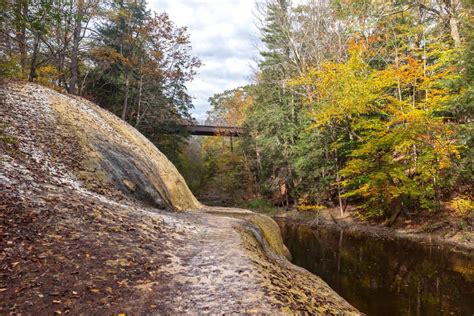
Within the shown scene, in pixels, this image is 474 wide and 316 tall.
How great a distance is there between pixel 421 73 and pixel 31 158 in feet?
57.7

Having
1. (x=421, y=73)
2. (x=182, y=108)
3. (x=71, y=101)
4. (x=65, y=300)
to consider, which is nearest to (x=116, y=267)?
(x=65, y=300)

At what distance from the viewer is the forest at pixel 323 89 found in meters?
14.1

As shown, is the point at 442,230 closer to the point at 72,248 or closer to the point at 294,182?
the point at 294,182

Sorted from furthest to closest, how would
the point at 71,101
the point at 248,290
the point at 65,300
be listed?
the point at 71,101 < the point at 248,290 < the point at 65,300

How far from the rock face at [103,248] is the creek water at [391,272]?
2.67 meters

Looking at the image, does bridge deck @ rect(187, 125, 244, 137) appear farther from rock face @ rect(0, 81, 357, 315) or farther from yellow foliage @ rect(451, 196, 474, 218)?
rock face @ rect(0, 81, 357, 315)

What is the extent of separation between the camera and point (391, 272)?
10141 mm

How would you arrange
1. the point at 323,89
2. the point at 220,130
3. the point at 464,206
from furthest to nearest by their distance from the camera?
the point at 220,130 < the point at 323,89 < the point at 464,206

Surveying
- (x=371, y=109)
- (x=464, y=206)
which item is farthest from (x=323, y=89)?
(x=464, y=206)

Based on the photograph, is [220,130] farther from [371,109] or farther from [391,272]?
[391,272]

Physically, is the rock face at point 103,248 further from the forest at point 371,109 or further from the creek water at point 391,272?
the forest at point 371,109

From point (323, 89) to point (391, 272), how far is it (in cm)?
1118

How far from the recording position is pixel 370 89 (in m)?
16.5

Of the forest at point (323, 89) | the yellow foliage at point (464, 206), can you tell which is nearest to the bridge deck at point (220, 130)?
the forest at point (323, 89)
